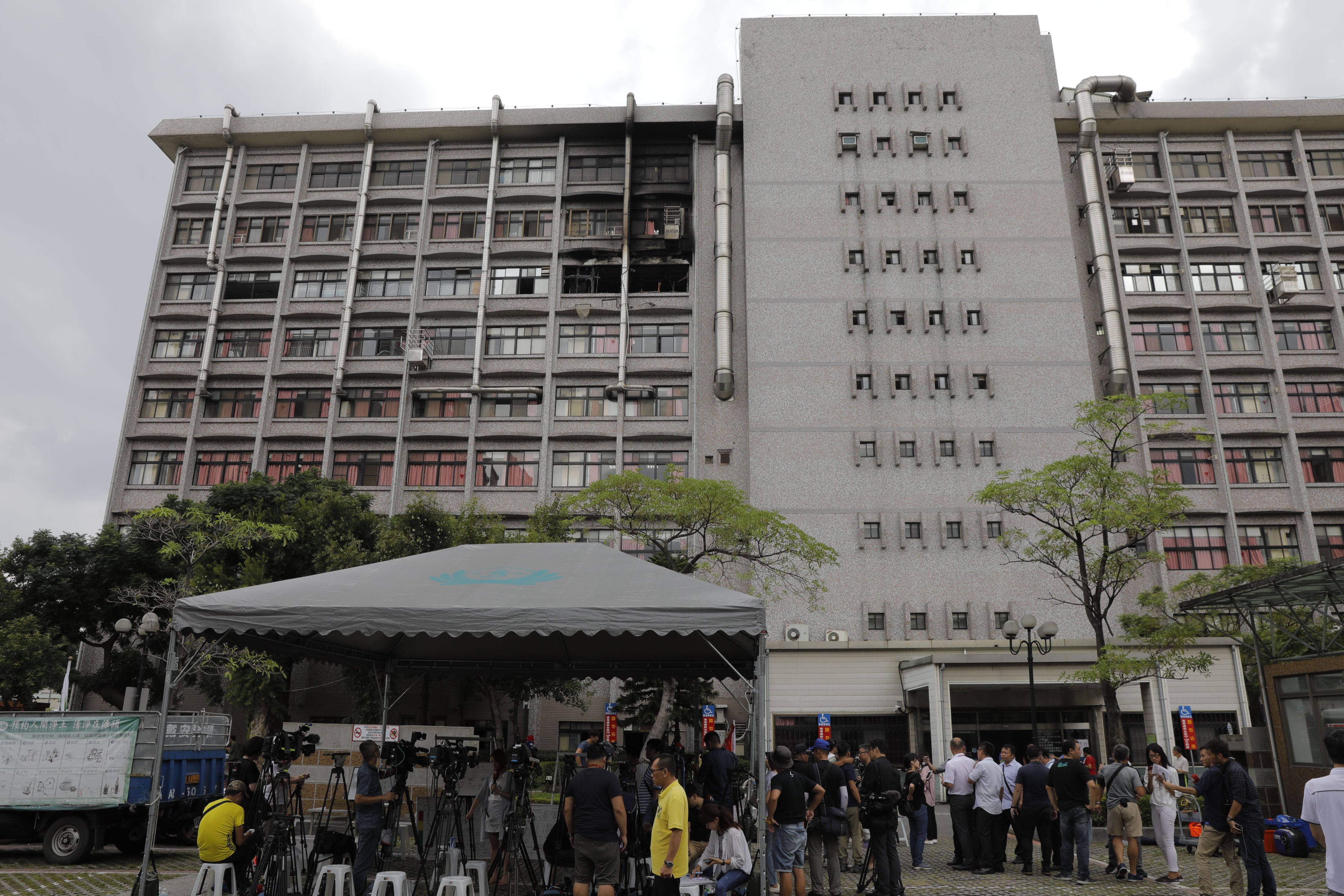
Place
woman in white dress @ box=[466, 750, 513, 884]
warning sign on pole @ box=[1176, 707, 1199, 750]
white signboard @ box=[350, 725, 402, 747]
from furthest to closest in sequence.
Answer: warning sign on pole @ box=[1176, 707, 1199, 750] → white signboard @ box=[350, 725, 402, 747] → woman in white dress @ box=[466, 750, 513, 884]

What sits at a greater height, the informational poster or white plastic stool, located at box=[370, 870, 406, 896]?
the informational poster

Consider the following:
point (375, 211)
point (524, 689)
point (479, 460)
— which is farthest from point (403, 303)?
point (524, 689)

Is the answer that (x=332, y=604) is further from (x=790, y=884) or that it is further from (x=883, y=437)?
(x=883, y=437)

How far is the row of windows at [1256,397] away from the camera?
4356 cm

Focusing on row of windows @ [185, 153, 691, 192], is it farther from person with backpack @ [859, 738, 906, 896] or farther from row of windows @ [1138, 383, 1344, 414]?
person with backpack @ [859, 738, 906, 896]

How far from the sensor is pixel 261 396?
4500cm

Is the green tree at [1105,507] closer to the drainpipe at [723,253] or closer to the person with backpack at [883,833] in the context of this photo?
the person with backpack at [883,833]

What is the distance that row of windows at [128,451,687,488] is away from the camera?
43469 mm

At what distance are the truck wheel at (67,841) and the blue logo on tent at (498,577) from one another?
26.0 ft

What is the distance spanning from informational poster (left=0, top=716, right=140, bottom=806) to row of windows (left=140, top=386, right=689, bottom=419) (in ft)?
101

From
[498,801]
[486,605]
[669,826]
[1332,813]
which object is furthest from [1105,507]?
[669,826]

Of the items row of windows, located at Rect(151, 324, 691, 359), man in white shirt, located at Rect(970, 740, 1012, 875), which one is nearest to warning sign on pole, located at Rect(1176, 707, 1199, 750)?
man in white shirt, located at Rect(970, 740, 1012, 875)

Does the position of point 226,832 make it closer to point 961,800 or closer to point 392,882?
point 392,882

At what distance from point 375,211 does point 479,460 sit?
1475 cm
